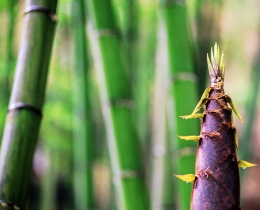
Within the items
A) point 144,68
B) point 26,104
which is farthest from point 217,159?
point 144,68

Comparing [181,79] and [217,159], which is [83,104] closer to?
[181,79]

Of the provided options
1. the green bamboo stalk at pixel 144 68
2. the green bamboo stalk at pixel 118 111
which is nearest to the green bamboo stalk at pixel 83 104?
the green bamboo stalk at pixel 144 68

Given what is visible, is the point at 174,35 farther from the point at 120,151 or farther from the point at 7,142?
the point at 7,142

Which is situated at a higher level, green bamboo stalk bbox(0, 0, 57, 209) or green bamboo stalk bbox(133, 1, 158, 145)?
green bamboo stalk bbox(133, 1, 158, 145)

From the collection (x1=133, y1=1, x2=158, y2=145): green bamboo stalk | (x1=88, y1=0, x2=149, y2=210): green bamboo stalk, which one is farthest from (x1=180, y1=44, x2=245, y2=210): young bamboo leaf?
(x1=133, y1=1, x2=158, y2=145): green bamboo stalk

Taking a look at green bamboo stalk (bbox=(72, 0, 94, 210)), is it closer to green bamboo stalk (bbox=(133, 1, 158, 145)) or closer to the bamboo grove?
the bamboo grove
